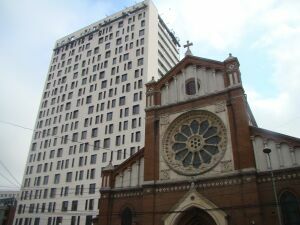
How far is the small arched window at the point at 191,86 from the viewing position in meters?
24.9

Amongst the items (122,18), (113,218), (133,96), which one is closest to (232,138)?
(113,218)

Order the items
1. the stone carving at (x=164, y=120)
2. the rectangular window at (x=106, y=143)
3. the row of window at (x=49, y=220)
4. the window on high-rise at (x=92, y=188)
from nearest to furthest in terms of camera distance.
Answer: the stone carving at (x=164, y=120) → the row of window at (x=49, y=220) → the window on high-rise at (x=92, y=188) → the rectangular window at (x=106, y=143)

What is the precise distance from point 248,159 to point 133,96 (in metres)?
33.7

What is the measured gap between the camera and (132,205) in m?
23.4

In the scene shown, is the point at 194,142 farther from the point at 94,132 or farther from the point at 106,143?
the point at 94,132

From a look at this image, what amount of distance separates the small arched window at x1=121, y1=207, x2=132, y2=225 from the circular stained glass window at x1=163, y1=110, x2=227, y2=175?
4772 millimetres

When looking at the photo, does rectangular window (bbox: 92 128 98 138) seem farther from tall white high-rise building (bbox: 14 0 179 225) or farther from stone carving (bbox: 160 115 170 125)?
stone carving (bbox: 160 115 170 125)

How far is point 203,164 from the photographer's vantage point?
21.7m

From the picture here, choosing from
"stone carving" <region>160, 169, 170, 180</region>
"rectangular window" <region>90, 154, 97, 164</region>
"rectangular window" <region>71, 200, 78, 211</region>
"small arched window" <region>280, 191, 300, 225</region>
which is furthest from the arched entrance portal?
"rectangular window" <region>71, 200, 78, 211</region>

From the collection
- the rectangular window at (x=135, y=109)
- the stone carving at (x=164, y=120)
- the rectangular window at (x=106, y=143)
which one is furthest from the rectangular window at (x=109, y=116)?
the stone carving at (x=164, y=120)

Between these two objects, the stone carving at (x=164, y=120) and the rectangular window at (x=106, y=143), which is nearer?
the stone carving at (x=164, y=120)

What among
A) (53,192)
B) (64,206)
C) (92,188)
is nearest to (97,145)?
(92,188)

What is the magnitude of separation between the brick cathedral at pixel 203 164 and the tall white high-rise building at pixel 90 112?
21700mm

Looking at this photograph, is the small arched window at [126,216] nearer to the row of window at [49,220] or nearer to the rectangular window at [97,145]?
the row of window at [49,220]
